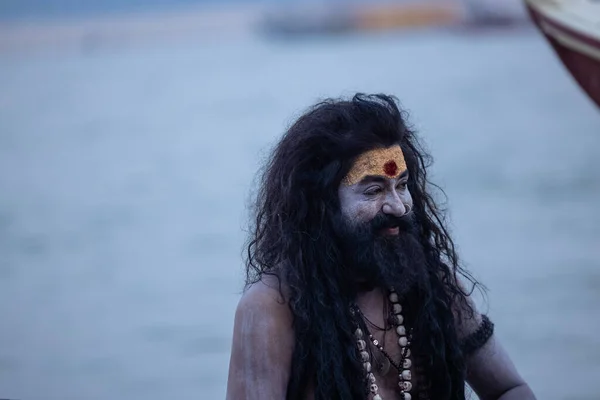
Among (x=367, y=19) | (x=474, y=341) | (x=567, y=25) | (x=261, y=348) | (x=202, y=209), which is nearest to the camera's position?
(x=261, y=348)

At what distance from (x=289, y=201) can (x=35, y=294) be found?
8.13m

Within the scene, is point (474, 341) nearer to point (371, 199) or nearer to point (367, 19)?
point (371, 199)

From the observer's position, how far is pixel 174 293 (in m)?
11.1

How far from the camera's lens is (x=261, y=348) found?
10.7 feet

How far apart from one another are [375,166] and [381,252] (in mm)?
216

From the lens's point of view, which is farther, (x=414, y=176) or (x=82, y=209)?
(x=82, y=209)

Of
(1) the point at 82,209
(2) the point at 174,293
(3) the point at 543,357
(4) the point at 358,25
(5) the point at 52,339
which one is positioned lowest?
(3) the point at 543,357

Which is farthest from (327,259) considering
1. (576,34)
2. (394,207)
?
(576,34)

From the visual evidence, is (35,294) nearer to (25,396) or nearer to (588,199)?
(25,396)

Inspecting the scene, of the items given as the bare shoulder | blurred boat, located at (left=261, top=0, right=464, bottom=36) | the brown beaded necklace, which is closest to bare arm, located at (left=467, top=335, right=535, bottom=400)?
the brown beaded necklace

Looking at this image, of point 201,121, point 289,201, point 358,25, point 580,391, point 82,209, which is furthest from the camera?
point 358,25

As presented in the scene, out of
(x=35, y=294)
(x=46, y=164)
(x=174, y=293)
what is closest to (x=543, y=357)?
(x=174, y=293)

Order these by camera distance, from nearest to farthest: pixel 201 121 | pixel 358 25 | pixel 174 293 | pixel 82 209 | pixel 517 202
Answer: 1. pixel 174 293
2. pixel 517 202
3. pixel 82 209
4. pixel 201 121
5. pixel 358 25

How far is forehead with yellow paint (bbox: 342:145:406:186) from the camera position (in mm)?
3330
